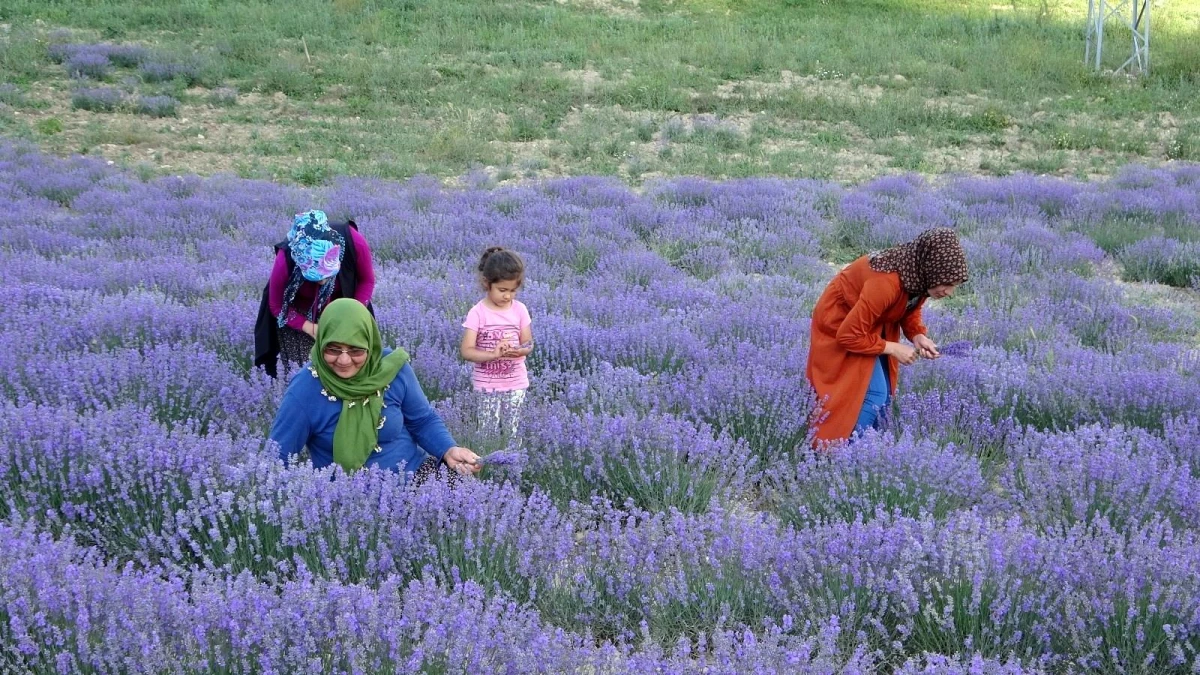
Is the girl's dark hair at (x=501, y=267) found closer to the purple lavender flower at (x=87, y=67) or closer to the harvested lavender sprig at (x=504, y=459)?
the harvested lavender sprig at (x=504, y=459)

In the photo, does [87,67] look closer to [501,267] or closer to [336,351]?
[501,267]

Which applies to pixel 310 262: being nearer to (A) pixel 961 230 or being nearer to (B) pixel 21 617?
(B) pixel 21 617

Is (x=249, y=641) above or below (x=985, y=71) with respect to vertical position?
below

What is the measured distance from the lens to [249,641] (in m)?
2.18

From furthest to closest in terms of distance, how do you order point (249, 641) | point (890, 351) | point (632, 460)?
point (890, 351) < point (632, 460) < point (249, 641)

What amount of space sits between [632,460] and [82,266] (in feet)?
15.6

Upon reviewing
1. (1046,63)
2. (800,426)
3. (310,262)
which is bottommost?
(800,426)

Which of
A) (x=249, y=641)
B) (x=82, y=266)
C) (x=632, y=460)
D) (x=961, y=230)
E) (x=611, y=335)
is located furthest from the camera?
(x=961, y=230)

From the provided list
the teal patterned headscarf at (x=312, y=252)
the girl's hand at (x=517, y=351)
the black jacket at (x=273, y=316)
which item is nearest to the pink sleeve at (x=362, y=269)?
the black jacket at (x=273, y=316)

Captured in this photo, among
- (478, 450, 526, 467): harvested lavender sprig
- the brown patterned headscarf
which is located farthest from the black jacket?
the brown patterned headscarf

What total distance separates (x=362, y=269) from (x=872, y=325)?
2.06m

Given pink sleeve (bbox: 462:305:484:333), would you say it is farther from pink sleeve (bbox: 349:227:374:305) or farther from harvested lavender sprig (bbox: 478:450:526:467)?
harvested lavender sprig (bbox: 478:450:526:467)

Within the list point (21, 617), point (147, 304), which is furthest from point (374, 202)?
point (21, 617)

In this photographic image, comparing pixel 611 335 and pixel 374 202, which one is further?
pixel 374 202
